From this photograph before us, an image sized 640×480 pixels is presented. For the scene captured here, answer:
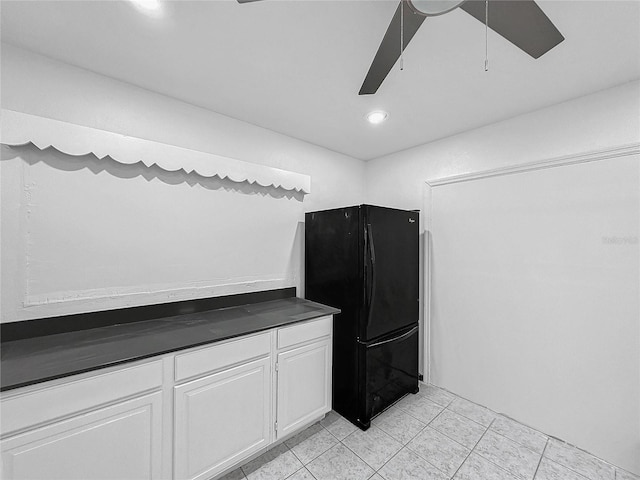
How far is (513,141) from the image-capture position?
2.19 metres

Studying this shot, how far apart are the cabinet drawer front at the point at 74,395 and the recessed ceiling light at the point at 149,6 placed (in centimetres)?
158

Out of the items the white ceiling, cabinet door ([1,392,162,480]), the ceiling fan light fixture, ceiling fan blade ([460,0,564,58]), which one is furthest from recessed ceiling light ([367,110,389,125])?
cabinet door ([1,392,162,480])

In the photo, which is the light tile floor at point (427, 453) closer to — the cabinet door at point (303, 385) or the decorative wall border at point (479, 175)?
the cabinet door at point (303, 385)

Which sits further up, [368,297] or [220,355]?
[368,297]

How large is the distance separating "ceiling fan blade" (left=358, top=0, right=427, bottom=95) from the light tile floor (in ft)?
7.18

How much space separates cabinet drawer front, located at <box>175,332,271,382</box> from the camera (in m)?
1.42

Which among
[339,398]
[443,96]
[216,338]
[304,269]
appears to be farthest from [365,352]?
[443,96]

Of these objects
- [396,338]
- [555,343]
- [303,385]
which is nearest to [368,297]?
[396,338]

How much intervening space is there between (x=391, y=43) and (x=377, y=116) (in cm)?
111

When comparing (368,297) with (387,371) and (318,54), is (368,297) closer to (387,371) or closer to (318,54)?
(387,371)

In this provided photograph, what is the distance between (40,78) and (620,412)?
154 inches

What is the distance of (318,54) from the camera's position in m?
1.48

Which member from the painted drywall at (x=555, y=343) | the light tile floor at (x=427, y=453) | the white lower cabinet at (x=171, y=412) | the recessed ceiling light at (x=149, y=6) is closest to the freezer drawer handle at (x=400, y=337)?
the painted drywall at (x=555, y=343)

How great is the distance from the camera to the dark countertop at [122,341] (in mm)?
1127
